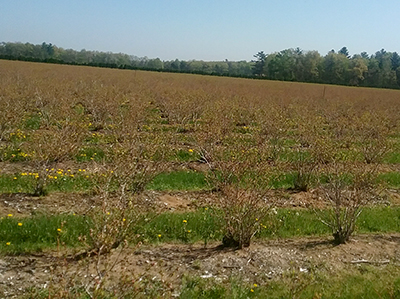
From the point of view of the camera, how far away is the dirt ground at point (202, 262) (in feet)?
13.4

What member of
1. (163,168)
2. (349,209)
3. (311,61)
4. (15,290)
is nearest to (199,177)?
(163,168)

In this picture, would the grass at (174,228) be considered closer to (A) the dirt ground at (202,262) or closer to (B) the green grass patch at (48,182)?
(A) the dirt ground at (202,262)

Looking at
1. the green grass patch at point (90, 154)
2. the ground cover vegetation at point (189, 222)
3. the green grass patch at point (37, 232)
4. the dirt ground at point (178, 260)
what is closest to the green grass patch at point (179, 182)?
the ground cover vegetation at point (189, 222)

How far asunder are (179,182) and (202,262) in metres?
3.57

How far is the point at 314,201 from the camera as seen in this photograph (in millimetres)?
7621

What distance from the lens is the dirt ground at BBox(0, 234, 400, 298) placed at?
407 centimetres

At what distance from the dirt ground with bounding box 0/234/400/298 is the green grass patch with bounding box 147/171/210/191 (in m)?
2.61

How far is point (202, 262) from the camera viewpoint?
469cm

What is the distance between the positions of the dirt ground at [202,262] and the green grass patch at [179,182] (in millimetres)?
2613

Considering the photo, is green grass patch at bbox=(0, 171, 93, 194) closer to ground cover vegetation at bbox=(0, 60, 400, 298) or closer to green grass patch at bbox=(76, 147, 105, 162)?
ground cover vegetation at bbox=(0, 60, 400, 298)

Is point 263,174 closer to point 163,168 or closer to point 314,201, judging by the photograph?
point 314,201

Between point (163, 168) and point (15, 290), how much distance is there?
4490mm

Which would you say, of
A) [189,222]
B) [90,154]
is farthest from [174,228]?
[90,154]

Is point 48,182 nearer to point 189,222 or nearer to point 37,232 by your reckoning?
point 37,232
